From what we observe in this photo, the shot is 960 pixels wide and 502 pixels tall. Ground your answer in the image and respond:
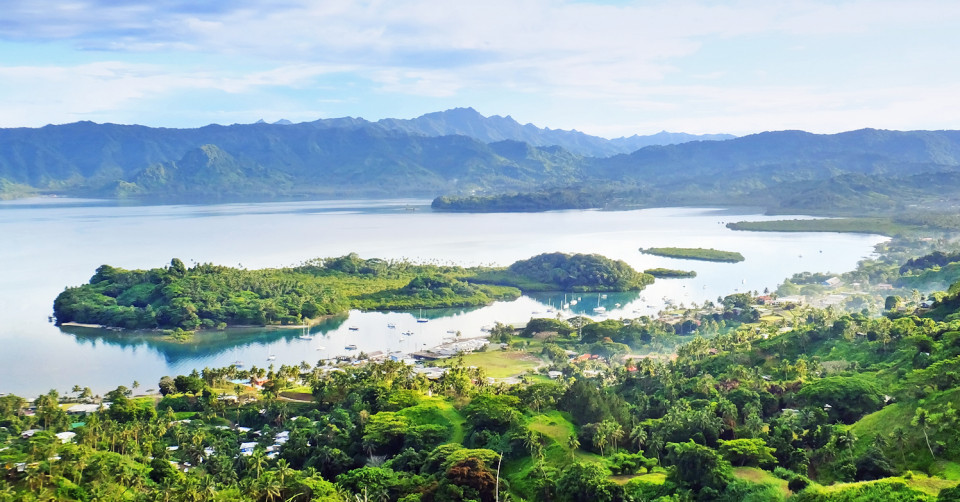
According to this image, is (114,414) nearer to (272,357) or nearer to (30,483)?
(30,483)

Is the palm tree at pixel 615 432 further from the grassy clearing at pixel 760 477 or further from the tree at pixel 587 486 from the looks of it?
the grassy clearing at pixel 760 477

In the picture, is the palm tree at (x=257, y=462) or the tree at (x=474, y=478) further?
the palm tree at (x=257, y=462)

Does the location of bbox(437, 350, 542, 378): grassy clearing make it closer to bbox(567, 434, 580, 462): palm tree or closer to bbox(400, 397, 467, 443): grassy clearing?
bbox(400, 397, 467, 443): grassy clearing

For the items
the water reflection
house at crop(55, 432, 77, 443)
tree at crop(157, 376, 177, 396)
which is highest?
house at crop(55, 432, 77, 443)

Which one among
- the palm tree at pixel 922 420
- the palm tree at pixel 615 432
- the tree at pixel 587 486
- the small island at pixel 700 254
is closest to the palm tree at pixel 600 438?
the palm tree at pixel 615 432

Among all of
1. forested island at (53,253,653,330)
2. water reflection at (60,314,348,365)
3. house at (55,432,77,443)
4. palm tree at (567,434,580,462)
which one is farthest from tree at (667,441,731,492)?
forested island at (53,253,653,330)

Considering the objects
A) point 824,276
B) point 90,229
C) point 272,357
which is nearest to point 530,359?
point 272,357

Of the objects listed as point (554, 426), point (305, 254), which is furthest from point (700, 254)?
point (554, 426)

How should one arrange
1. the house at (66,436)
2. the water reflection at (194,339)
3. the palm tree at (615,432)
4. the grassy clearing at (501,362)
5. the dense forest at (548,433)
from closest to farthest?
the dense forest at (548,433) → the palm tree at (615,432) → the house at (66,436) → the grassy clearing at (501,362) → the water reflection at (194,339)
